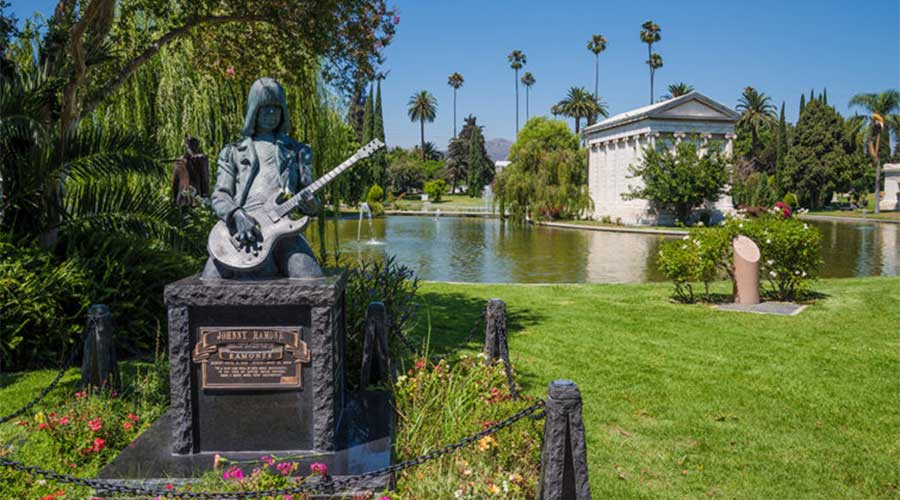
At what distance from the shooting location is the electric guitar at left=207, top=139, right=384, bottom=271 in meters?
4.94

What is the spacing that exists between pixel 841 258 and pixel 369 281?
21.3 m

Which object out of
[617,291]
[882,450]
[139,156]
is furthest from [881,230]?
[139,156]

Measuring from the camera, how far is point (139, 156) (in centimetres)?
888

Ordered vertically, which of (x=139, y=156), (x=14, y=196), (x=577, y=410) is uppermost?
(x=139, y=156)

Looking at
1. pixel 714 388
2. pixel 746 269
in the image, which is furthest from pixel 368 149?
pixel 746 269

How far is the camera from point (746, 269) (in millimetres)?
12258

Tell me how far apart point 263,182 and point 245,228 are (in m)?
0.47

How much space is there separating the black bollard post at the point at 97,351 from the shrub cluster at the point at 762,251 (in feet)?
31.8

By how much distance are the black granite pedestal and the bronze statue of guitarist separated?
Result: 0.60ft

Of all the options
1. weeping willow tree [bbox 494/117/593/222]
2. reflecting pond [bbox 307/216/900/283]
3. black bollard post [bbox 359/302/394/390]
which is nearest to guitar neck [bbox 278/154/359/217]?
black bollard post [bbox 359/302/394/390]

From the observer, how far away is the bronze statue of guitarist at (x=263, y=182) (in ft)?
16.5

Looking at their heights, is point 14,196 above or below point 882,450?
above

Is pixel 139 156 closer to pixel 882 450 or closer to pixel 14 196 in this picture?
pixel 14 196

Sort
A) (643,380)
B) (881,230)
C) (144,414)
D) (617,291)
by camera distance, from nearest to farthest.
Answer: (144,414)
(643,380)
(617,291)
(881,230)
